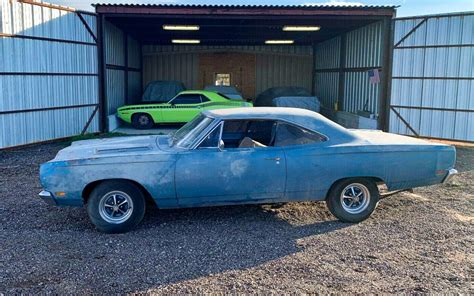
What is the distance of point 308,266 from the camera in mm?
4418

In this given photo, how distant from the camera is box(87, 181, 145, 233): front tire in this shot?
519 centimetres

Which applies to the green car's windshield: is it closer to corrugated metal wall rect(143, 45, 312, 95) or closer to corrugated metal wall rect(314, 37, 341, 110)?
corrugated metal wall rect(314, 37, 341, 110)

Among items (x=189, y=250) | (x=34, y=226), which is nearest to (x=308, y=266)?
(x=189, y=250)

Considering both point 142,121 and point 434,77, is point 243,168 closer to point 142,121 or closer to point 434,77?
point 434,77

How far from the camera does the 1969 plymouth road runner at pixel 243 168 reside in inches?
203

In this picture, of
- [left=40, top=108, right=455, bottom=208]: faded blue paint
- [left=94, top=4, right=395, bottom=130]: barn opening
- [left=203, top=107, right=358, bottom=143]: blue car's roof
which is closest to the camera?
[left=40, top=108, right=455, bottom=208]: faded blue paint

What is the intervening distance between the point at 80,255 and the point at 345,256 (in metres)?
2.72

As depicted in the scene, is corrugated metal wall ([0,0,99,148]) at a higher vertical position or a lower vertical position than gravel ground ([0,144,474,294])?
higher

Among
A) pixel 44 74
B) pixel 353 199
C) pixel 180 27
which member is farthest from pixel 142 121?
pixel 353 199

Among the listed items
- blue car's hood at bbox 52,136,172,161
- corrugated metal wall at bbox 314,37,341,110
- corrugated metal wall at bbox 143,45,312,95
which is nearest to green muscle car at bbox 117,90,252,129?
corrugated metal wall at bbox 314,37,341,110

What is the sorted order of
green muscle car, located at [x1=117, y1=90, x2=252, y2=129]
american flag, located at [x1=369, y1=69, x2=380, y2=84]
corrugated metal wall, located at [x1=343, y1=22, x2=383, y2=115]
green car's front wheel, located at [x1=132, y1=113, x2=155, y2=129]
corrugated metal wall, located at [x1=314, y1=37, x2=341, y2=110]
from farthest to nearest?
corrugated metal wall, located at [x1=314, y1=37, x2=341, y2=110] → green car's front wheel, located at [x1=132, y1=113, x2=155, y2=129] → green muscle car, located at [x1=117, y1=90, x2=252, y2=129] → corrugated metal wall, located at [x1=343, y1=22, x2=383, y2=115] → american flag, located at [x1=369, y1=69, x2=380, y2=84]

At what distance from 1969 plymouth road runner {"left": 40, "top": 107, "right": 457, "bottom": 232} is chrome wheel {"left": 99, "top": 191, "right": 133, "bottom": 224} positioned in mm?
11

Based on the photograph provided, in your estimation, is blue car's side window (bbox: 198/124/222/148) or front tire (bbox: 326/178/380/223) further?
front tire (bbox: 326/178/380/223)

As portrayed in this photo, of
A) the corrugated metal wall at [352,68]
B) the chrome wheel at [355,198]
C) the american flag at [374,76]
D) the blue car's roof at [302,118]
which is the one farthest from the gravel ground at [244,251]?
the corrugated metal wall at [352,68]
